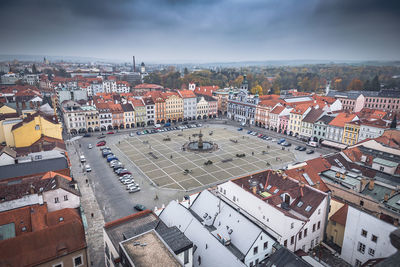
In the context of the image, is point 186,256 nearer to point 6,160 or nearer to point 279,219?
point 279,219

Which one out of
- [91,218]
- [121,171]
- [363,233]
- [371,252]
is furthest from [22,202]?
[371,252]

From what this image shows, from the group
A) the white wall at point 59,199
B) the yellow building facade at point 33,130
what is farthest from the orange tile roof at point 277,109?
the white wall at point 59,199

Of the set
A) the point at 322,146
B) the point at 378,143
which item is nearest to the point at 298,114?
the point at 322,146

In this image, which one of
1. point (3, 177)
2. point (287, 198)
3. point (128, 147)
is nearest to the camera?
point (287, 198)

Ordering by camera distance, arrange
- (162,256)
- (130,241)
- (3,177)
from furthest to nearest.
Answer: (3,177) → (130,241) → (162,256)

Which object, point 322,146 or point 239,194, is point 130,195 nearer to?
point 239,194

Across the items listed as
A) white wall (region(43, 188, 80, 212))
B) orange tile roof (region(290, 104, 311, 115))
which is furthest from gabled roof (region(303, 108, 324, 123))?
white wall (region(43, 188, 80, 212))

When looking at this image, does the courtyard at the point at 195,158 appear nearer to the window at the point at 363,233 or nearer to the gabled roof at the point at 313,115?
the gabled roof at the point at 313,115
